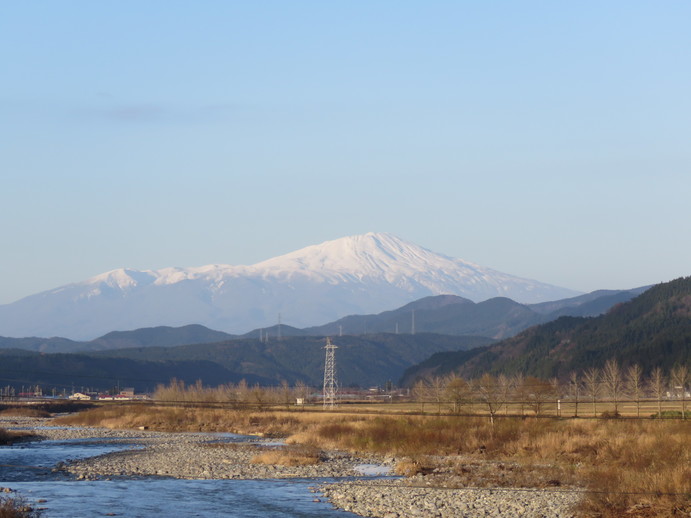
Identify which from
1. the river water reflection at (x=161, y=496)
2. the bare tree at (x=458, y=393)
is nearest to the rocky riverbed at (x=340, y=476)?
the river water reflection at (x=161, y=496)

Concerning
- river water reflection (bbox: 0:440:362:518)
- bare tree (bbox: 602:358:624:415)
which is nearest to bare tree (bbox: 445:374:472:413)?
bare tree (bbox: 602:358:624:415)

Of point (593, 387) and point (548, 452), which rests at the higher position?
point (593, 387)

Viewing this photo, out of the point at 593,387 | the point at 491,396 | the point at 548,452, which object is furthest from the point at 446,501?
the point at 593,387

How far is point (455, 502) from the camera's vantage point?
40625mm

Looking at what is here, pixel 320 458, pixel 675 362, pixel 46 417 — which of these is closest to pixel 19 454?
pixel 320 458

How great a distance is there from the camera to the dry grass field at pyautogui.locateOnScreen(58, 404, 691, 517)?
1403 inches

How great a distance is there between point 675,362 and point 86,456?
434 ft

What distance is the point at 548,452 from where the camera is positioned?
5972 cm

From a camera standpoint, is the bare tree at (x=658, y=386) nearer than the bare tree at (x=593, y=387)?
Yes

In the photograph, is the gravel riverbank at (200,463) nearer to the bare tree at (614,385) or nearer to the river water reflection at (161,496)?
the river water reflection at (161,496)

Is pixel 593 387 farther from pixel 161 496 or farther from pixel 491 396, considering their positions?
pixel 161 496

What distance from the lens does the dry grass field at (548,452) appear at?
117 feet

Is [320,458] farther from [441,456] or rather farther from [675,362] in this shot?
[675,362]

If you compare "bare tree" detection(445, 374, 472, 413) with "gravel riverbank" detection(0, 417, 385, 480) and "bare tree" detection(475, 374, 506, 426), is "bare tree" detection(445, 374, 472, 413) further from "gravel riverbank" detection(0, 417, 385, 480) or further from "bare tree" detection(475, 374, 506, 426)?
"gravel riverbank" detection(0, 417, 385, 480)
